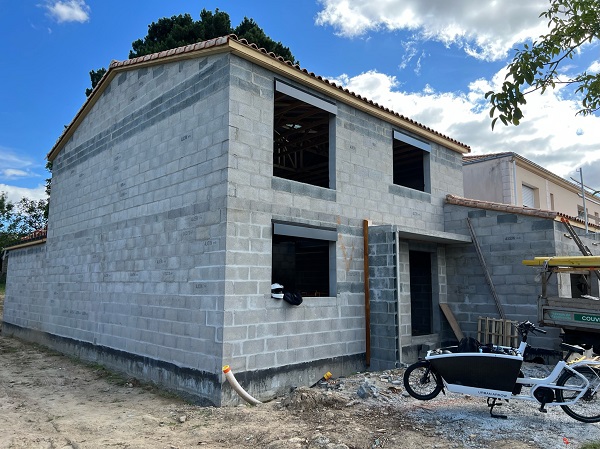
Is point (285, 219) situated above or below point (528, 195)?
below

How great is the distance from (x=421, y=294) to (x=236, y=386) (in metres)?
7.21

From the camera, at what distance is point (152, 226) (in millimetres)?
8711

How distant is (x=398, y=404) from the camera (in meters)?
6.46

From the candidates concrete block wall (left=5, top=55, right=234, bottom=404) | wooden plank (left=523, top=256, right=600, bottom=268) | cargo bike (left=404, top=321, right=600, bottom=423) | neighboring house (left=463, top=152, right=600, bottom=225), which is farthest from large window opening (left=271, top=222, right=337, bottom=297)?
neighboring house (left=463, top=152, right=600, bottom=225)

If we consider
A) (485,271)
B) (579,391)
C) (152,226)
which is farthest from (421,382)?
(152,226)

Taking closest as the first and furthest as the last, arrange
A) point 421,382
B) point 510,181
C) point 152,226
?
point 421,382 → point 152,226 → point 510,181

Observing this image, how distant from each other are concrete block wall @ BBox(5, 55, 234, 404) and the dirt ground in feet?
2.25

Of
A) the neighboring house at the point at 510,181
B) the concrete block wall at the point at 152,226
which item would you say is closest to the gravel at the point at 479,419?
the concrete block wall at the point at 152,226

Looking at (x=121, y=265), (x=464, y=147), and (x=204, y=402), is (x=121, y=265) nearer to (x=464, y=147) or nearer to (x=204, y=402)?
(x=204, y=402)

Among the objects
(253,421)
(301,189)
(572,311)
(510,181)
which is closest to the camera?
(253,421)

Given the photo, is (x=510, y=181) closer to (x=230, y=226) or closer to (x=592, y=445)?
(x=230, y=226)

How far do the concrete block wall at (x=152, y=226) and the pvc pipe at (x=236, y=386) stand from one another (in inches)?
8.5

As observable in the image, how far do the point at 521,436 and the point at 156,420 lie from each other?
4698mm

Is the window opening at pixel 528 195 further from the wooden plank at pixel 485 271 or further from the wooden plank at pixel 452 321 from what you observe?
the wooden plank at pixel 452 321
